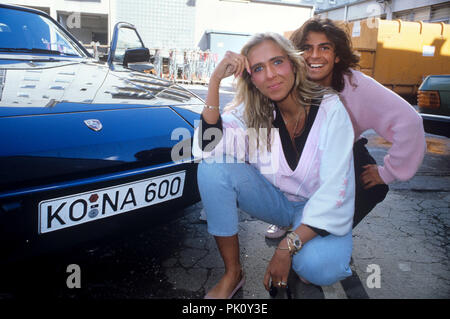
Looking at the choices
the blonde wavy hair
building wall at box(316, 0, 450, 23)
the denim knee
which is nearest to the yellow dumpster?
building wall at box(316, 0, 450, 23)

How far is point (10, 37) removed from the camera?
2.31 m

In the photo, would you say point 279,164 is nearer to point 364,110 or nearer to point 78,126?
point 364,110

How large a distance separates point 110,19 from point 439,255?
15288mm

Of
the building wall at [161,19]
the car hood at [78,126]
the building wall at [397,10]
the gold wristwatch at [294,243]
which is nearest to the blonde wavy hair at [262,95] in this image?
the car hood at [78,126]

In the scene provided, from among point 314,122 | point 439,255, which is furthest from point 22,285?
point 439,255

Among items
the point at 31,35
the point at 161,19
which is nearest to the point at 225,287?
the point at 31,35

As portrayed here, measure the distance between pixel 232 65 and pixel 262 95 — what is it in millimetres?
205

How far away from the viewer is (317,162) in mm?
1444

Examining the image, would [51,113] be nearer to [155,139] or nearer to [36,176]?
[36,176]

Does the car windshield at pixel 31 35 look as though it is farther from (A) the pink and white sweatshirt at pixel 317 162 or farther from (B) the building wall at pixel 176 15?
(B) the building wall at pixel 176 15

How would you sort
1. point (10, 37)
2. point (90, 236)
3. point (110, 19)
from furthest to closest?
1. point (110, 19)
2. point (10, 37)
3. point (90, 236)

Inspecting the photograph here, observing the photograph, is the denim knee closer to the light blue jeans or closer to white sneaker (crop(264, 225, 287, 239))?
the light blue jeans

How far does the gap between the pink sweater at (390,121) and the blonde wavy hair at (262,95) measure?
17 cm

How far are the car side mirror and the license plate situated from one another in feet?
5.41
